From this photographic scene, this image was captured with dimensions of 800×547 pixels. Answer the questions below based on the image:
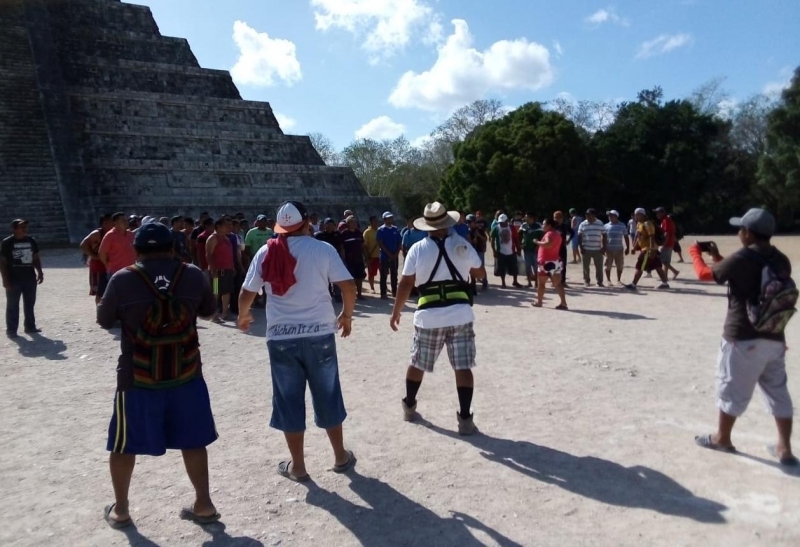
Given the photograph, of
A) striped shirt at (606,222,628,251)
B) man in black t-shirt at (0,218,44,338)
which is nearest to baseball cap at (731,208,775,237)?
man in black t-shirt at (0,218,44,338)

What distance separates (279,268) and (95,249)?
6.34 m

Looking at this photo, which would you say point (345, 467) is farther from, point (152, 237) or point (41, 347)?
point (41, 347)

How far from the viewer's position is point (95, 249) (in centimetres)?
932

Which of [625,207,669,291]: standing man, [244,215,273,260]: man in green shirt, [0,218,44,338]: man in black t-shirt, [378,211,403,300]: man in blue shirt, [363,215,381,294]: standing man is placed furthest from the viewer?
[625,207,669,291]: standing man

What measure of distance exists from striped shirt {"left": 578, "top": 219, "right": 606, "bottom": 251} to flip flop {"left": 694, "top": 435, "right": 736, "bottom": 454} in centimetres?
913

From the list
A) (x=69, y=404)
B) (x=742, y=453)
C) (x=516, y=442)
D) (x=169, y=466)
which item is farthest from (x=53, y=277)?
(x=742, y=453)

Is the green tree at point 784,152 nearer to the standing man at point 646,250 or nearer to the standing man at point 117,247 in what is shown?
the standing man at point 646,250

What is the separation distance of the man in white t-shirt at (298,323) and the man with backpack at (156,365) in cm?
53

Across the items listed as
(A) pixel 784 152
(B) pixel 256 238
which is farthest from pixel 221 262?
(A) pixel 784 152

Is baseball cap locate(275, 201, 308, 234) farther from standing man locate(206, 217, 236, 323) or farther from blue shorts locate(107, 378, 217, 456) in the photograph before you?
standing man locate(206, 217, 236, 323)

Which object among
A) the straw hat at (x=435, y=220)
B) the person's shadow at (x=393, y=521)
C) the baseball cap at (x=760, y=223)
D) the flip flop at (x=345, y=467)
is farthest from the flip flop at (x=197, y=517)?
the baseball cap at (x=760, y=223)

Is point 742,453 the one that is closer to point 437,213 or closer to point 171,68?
point 437,213

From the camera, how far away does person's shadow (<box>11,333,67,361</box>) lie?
308 inches

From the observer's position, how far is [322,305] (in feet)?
13.5
